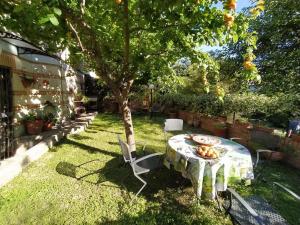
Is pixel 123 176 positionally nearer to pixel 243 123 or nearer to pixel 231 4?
pixel 231 4

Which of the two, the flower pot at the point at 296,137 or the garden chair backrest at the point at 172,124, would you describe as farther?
the garden chair backrest at the point at 172,124

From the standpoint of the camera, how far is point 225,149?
411 cm

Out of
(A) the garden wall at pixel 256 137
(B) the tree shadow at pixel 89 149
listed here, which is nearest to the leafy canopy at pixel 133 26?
(B) the tree shadow at pixel 89 149

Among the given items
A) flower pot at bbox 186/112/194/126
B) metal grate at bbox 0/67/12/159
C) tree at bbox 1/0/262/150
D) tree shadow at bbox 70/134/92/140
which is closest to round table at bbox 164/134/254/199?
tree at bbox 1/0/262/150

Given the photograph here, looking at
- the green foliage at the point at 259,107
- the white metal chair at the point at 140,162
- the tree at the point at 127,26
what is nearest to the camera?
the tree at the point at 127,26

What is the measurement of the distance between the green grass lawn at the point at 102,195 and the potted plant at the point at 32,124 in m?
1.78

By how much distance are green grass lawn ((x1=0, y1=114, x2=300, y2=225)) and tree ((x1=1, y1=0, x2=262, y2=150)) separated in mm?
1438

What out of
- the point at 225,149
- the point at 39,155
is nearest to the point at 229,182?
the point at 225,149

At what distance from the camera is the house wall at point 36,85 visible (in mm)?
6797

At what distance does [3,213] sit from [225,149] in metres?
3.95

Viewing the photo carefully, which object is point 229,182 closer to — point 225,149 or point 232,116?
point 225,149

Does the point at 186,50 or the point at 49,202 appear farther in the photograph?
the point at 186,50

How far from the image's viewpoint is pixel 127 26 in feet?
14.0

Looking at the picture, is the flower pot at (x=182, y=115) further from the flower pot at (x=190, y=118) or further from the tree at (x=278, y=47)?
the tree at (x=278, y=47)
